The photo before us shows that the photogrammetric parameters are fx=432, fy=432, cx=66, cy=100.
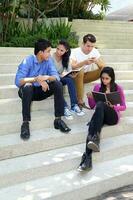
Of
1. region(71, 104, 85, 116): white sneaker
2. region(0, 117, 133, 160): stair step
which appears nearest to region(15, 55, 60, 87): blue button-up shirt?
region(71, 104, 85, 116): white sneaker

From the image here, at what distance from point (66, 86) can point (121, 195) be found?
2.16m

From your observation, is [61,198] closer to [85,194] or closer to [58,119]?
[85,194]

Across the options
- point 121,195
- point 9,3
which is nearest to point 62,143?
point 121,195

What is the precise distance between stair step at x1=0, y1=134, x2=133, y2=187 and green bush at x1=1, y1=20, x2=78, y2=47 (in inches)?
156

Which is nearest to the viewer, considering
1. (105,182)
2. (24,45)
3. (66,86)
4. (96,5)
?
(105,182)

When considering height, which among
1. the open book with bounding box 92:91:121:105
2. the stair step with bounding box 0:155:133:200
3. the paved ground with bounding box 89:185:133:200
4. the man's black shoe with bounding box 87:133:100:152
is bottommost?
the paved ground with bounding box 89:185:133:200

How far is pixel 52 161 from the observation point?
5094 mm

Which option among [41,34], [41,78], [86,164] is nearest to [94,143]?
[86,164]

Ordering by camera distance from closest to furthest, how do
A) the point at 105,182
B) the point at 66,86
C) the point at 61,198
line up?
the point at 61,198
the point at 105,182
the point at 66,86

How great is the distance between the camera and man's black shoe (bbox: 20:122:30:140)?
5297mm

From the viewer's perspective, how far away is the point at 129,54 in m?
9.62

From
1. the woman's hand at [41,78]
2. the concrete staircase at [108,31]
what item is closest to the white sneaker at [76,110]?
the woman's hand at [41,78]

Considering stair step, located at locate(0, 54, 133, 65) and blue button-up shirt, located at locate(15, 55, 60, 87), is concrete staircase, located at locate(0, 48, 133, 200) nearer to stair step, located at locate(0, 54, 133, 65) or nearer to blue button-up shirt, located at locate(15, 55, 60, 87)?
blue button-up shirt, located at locate(15, 55, 60, 87)

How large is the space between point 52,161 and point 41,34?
4946mm
